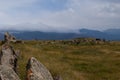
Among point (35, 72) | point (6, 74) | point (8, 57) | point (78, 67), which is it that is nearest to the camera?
point (6, 74)

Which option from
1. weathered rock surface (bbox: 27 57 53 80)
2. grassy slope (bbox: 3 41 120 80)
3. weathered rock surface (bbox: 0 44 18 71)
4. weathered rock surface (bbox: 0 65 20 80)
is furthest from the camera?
grassy slope (bbox: 3 41 120 80)

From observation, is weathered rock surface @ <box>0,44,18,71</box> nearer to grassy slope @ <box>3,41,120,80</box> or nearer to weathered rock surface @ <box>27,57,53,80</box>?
grassy slope @ <box>3,41,120,80</box>

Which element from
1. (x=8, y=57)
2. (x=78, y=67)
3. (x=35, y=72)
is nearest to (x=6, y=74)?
(x=35, y=72)

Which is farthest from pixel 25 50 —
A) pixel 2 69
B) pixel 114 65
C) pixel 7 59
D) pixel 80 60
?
pixel 2 69

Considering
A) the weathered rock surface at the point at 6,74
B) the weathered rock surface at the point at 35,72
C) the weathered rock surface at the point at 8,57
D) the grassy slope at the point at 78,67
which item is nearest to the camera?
the weathered rock surface at the point at 6,74

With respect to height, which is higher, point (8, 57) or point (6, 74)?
point (6, 74)

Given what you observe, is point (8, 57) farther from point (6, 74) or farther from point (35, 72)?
point (6, 74)

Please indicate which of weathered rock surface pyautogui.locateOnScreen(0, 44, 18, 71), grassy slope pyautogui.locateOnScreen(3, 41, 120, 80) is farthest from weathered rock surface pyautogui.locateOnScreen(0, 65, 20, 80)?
grassy slope pyautogui.locateOnScreen(3, 41, 120, 80)

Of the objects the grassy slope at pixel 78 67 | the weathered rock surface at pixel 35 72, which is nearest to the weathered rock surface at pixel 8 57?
the grassy slope at pixel 78 67

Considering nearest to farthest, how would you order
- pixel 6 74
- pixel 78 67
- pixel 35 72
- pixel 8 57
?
1. pixel 6 74
2. pixel 35 72
3. pixel 8 57
4. pixel 78 67

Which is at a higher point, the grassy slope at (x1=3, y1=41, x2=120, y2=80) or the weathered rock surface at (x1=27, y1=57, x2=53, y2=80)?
the weathered rock surface at (x1=27, y1=57, x2=53, y2=80)

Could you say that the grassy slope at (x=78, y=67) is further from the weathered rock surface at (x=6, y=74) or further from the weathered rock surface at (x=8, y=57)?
the weathered rock surface at (x=6, y=74)

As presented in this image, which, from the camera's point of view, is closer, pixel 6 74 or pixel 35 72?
pixel 6 74

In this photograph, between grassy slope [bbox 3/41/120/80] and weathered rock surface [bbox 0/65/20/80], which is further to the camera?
grassy slope [bbox 3/41/120/80]
